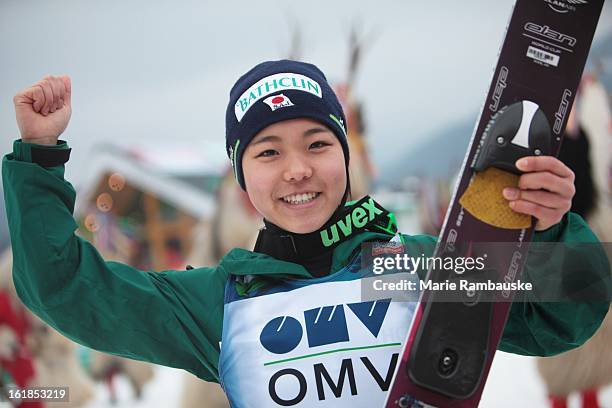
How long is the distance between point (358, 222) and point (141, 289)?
407mm

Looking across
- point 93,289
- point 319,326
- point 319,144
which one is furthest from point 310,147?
point 93,289

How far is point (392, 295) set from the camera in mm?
1101

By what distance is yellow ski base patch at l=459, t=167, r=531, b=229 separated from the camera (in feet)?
3.42

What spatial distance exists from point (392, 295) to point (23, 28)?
330 cm

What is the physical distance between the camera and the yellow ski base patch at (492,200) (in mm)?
1042

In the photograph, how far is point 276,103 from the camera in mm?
1111

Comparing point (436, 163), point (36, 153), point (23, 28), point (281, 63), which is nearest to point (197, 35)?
point (23, 28)

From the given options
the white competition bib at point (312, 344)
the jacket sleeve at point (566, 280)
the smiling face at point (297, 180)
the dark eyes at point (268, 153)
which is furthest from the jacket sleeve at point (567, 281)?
the dark eyes at point (268, 153)

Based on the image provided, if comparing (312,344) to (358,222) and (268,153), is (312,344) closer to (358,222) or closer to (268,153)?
(358,222)

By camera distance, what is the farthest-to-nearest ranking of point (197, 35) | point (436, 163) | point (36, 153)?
point (197, 35), point (436, 163), point (36, 153)

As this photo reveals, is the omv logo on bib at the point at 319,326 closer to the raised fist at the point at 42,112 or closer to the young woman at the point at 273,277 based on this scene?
the young woman at the point at 273,277

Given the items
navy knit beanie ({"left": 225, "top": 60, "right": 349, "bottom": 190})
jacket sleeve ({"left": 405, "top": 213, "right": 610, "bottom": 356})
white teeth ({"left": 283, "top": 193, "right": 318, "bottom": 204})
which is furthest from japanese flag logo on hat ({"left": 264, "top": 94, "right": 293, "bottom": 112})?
jacket sleeve ({"left": 405, "top": 213, "right": 610, "bottom": 356})

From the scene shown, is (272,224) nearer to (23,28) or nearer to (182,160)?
(182,160)

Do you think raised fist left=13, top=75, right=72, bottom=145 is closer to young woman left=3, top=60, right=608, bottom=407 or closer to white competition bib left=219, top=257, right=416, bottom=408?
young woman left=3, top=60, right=608, bottom=407
